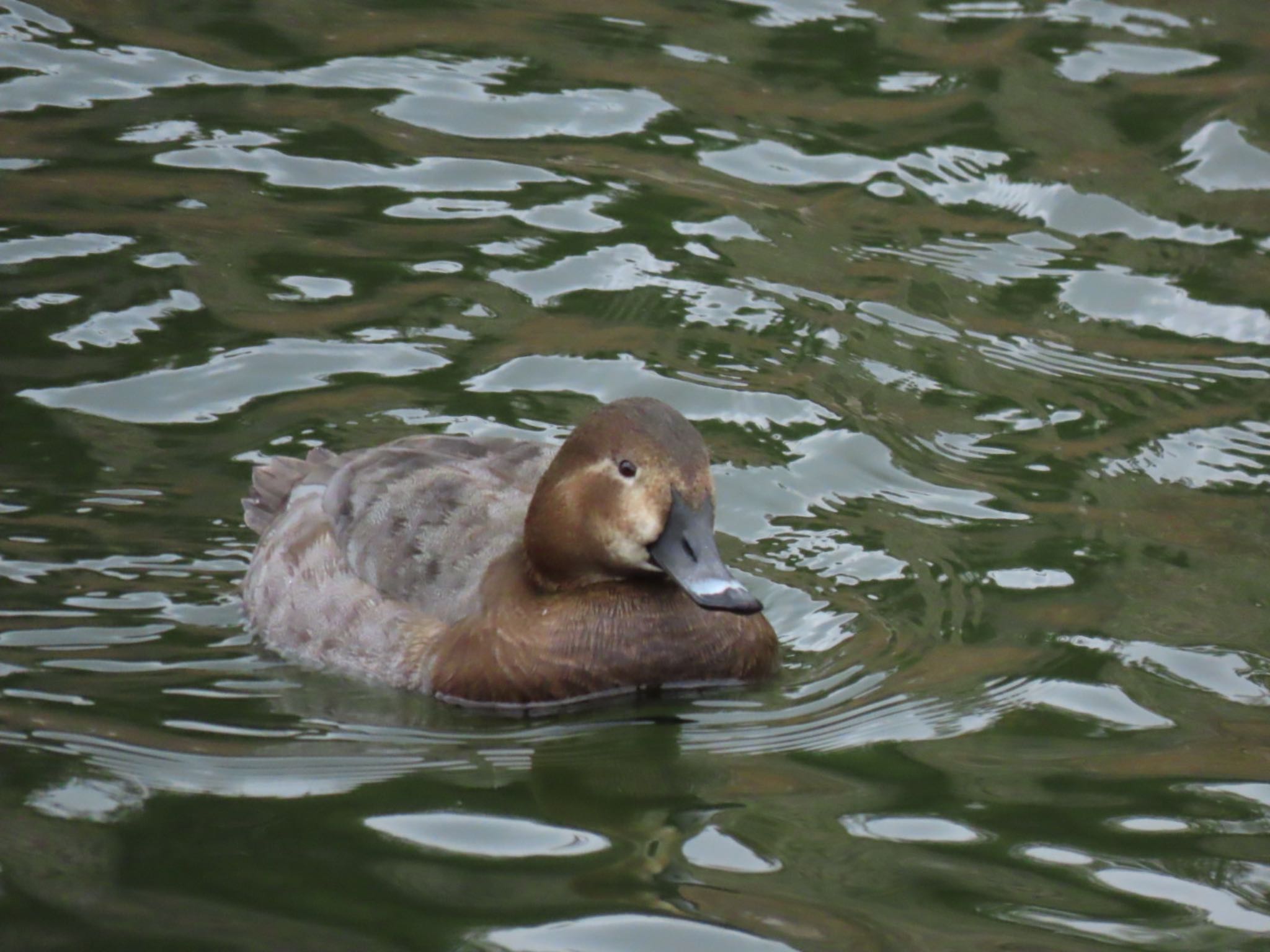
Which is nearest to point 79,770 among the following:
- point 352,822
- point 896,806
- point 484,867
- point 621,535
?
point 352,822

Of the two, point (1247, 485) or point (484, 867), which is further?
point (1247, 485)

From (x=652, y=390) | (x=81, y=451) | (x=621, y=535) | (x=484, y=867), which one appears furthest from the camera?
(x=652, y=390)

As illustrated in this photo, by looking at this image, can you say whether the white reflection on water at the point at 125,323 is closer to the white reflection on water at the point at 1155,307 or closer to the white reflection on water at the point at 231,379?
the white reflection on water at the point at 231,379

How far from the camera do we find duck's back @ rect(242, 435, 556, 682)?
7086 millimetres

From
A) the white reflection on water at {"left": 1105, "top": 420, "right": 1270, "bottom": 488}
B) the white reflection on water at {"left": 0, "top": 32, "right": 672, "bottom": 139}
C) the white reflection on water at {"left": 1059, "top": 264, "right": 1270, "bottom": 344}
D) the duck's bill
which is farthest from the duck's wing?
the white reflection on water at {"left": 0, "top": 32, "right": 672, "bottom": 139}

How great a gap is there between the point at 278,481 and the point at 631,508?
6.56 ft

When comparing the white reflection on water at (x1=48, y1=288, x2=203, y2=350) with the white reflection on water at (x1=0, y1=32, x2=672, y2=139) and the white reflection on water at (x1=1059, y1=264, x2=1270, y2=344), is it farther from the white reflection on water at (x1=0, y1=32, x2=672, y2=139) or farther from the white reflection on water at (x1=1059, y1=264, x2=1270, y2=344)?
the white reflection on water at (x1=1059, y1=264, x2=1270, y2=344)

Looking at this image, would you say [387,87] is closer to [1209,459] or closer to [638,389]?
[638,389]

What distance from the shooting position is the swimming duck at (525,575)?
21.6 ft

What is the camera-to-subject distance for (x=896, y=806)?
581 centimetres

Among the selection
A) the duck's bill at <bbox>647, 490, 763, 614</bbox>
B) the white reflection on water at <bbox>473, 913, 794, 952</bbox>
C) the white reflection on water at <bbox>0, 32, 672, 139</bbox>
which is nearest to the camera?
the white reflection on water at <bbox>473, 913, 794, 952</bbox>

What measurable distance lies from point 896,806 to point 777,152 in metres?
6.57

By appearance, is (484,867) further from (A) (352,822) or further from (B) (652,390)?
(B) (652,390)

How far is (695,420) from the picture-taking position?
29.5 feet
